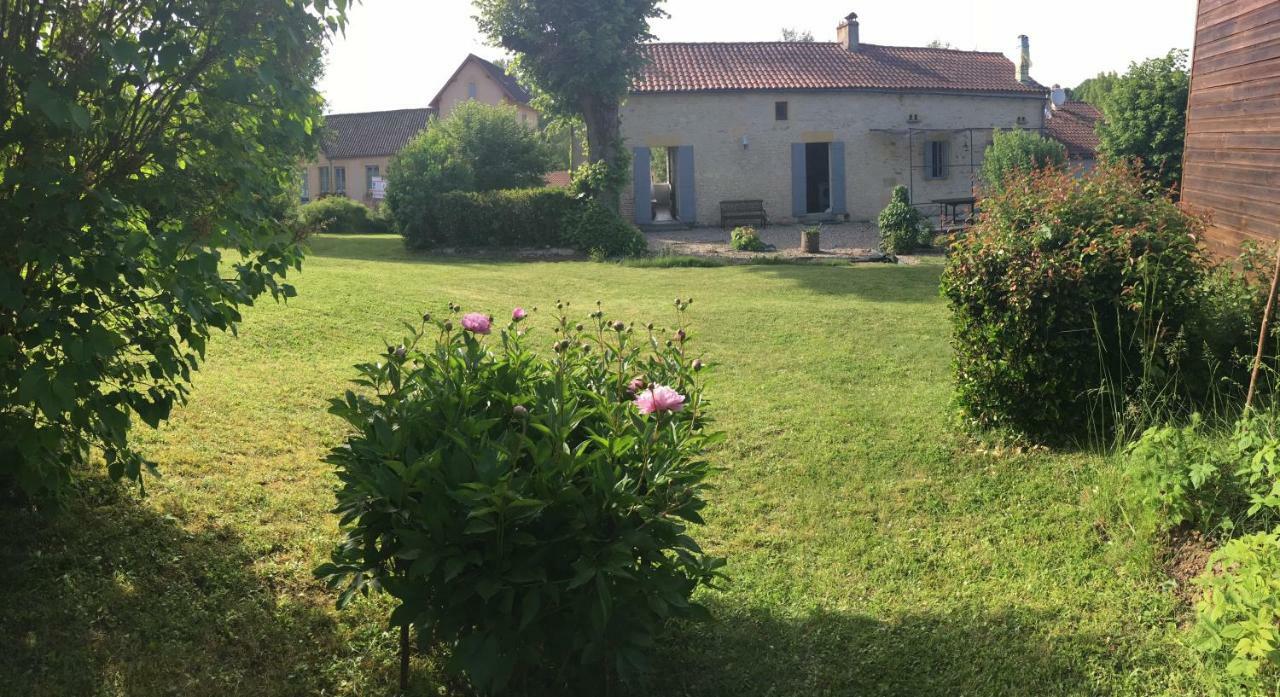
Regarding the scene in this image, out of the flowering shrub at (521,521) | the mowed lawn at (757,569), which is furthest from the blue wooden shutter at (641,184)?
the flowering shrub at (521,521)

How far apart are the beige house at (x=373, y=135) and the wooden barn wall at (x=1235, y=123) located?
36430 mm

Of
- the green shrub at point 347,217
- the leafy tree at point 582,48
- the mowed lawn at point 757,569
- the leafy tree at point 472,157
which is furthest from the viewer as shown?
the green shrub at point 347,217

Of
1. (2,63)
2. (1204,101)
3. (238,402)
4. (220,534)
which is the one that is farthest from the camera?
(1204,101)

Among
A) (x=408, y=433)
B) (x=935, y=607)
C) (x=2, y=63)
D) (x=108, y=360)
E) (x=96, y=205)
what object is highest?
(x=2, y=63)

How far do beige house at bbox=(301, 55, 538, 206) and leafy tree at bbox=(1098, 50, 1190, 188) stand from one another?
2497cm

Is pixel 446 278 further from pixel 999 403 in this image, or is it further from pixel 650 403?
pixel 650 403

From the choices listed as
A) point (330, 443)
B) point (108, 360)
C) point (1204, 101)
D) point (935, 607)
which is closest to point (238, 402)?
point (330, 443)

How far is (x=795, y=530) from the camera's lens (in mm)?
5242

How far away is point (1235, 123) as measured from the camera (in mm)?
7449

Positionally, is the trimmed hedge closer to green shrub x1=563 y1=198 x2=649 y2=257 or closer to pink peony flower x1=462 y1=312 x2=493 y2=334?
green shrub x1=563 y1=198 x2=649 y2=257

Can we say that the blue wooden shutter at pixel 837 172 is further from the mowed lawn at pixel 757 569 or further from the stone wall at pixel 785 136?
the mowed lawn at pixel 757 569

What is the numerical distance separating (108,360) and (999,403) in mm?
4917

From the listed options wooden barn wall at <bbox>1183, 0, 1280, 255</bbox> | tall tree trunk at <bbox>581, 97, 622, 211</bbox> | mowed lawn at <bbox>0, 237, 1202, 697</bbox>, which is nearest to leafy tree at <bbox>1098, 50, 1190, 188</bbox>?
tall tree trunk at <bbox>581, 97, 622, 211</bbox>

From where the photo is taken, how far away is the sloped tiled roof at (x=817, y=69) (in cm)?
2810
